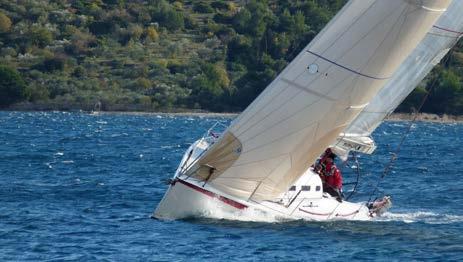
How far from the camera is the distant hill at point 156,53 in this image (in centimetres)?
12888

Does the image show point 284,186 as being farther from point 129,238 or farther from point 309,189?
point 129,238

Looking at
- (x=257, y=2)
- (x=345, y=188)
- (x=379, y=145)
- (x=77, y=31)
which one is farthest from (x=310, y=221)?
(x=257, y=2)

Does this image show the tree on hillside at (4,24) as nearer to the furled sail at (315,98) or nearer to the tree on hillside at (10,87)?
the tree on hillside at (10,87)

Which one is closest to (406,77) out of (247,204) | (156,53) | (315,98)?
(315,98)

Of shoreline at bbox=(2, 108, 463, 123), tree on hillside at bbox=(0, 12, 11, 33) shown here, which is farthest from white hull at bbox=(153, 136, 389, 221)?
tree on hillside at bbox=(0, 12, 11, 33)

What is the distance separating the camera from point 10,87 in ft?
415

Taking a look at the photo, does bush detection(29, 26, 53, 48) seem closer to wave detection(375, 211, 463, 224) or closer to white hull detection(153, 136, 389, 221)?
wave detection(375, 211, 463, 224)

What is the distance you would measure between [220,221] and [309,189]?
115 inches

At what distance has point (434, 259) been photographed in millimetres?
30375

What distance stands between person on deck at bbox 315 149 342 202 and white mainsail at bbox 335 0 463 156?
440mm

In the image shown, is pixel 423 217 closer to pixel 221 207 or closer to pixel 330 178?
pixel 330 178

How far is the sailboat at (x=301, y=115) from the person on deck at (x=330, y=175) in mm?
1837

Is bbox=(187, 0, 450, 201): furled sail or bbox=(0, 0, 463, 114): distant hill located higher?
bbox=(187, 0, 450, 201): furled sail

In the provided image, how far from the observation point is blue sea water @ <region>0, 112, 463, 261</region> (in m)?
30.5
